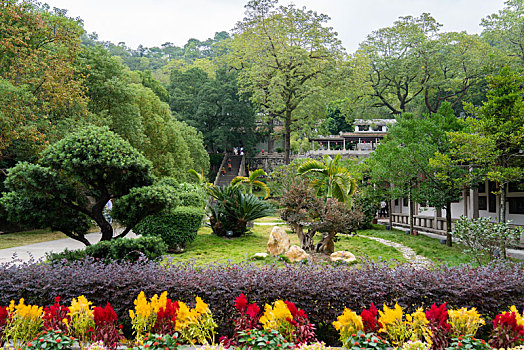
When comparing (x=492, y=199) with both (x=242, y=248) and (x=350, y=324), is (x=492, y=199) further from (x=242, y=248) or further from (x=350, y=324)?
(x=350, y=324)

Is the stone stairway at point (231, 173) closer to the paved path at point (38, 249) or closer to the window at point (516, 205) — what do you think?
the paved path at point (38, 249)

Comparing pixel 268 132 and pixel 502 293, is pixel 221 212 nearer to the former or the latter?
pixel 502 293

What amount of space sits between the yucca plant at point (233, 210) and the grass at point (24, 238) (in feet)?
21.6

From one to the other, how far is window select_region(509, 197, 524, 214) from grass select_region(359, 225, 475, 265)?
2062 mm

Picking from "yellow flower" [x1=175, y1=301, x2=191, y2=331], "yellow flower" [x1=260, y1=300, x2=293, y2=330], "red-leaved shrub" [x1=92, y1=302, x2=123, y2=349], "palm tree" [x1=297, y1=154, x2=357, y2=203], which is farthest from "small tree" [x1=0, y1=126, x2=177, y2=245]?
"palm tree" [x1=297, y1=154, x2=357, y2=203]

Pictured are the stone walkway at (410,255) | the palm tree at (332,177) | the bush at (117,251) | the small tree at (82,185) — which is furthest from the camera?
the palm tree at (332,177)

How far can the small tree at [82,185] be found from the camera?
20.8 feet

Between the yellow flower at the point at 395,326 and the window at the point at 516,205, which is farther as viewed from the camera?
the window at the point at 516,205

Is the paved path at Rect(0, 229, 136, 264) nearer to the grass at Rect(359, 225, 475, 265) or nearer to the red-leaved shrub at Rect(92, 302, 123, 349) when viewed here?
the red-leaved shrub at Rect(92, 302, 123, 349)

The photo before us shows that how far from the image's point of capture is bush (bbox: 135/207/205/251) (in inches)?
414

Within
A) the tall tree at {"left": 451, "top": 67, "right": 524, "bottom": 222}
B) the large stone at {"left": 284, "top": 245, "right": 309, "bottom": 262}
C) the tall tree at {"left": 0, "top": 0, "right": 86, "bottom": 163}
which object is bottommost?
the large stone at {"left": 284, "top": 245, "right": 309, "bottom": 262}

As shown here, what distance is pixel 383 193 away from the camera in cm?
1694

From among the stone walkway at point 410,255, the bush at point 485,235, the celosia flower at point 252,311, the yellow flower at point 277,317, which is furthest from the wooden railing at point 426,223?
the celosia flower at point 252,311

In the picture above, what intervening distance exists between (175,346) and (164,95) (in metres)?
33.9
